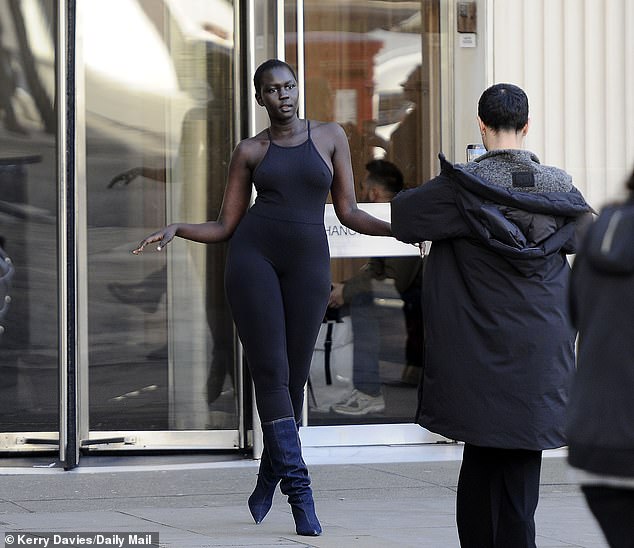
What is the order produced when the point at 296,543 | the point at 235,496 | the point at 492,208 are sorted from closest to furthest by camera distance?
the point at 492,208 → the point at 296,543 → the point at 235,496

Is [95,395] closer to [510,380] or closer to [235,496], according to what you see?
[235,496]

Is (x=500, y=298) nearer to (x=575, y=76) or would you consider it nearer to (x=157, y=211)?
(x=575, y=76)

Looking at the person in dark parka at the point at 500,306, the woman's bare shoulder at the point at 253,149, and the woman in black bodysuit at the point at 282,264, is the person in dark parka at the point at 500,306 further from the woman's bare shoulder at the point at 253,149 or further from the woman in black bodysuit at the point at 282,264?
the woman's bare shoulder at the point at 253,149

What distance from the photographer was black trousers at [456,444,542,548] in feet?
13.3

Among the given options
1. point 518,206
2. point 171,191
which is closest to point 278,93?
point 518,206

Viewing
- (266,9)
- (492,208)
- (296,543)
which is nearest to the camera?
(492,208)

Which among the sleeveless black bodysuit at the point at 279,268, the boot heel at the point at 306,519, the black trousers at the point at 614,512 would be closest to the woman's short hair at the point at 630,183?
the black trousers at the point at 614,512

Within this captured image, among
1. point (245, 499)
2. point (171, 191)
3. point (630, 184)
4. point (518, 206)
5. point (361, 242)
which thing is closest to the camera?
point (630, 184)

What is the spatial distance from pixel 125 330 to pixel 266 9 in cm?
193

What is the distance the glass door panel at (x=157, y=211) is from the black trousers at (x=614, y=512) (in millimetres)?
4594

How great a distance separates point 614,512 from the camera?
257 cm

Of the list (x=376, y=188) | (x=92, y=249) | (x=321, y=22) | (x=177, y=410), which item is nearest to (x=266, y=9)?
(x=321, y=22)

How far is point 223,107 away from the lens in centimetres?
714

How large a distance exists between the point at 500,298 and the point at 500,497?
654 mm
